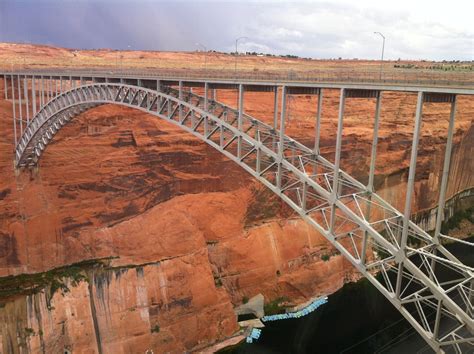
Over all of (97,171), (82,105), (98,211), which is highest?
(82,105)

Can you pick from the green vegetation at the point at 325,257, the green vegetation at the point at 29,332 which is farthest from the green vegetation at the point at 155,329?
the green vegetation at the point at 325,257

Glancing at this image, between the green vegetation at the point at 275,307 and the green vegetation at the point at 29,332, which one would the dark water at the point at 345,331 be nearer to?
the green vegetation at the point at 275,307

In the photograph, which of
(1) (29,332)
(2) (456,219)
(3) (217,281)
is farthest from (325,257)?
(2) (456,219)

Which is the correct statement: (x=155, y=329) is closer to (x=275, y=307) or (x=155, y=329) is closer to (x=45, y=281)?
(x=45, y=281)

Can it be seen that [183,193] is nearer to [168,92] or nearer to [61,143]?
[61,143]

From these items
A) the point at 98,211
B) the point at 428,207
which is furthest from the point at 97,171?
the point at 428,207

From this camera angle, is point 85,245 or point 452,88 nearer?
point 452,88

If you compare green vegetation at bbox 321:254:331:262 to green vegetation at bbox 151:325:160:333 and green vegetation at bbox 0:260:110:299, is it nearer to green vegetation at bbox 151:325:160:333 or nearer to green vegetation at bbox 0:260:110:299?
green vegetation at bbox 151:325:160:333

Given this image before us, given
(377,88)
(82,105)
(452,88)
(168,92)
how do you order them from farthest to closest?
1. (82,105)
2. (168,92)
3. (377,88)
4. (452,88)
